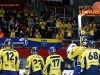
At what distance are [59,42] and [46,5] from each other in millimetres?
9333

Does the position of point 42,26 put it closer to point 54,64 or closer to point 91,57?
point 54,64

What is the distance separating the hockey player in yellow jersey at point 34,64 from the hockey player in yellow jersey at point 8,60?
1.54m

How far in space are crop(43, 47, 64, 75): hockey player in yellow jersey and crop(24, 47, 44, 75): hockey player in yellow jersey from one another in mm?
485

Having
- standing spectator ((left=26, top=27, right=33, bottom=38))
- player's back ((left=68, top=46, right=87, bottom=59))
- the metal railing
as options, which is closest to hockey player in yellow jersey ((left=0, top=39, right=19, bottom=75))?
player's back ((left=68, top=46, right=87, bottom=59))

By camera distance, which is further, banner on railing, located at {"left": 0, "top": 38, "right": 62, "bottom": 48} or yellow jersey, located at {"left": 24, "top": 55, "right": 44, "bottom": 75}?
banner on railing, located at {"left": 0, "top": 38, "right": 62, "bottom": 48}

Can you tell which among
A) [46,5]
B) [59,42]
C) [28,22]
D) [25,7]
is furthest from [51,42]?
[46,5]

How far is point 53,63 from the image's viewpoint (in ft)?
48.3

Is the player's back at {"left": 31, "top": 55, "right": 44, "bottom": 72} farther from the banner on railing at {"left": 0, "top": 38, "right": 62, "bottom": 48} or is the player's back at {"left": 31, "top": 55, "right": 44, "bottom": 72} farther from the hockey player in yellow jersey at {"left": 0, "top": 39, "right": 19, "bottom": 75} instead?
the banner on railing at {"left": 0, "top": 38, "right": 62, "bottom": 48}

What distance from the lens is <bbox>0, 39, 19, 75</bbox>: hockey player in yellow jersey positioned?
1357cm

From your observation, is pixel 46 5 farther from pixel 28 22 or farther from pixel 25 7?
pixel 28 22

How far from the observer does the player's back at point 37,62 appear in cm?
1529

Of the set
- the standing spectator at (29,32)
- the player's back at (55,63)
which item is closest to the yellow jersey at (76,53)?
the player's back at (55,63)

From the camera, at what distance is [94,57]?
13258 mm

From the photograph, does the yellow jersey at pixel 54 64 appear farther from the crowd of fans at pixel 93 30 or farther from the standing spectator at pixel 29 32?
the standing spectator at pixel 29 32
